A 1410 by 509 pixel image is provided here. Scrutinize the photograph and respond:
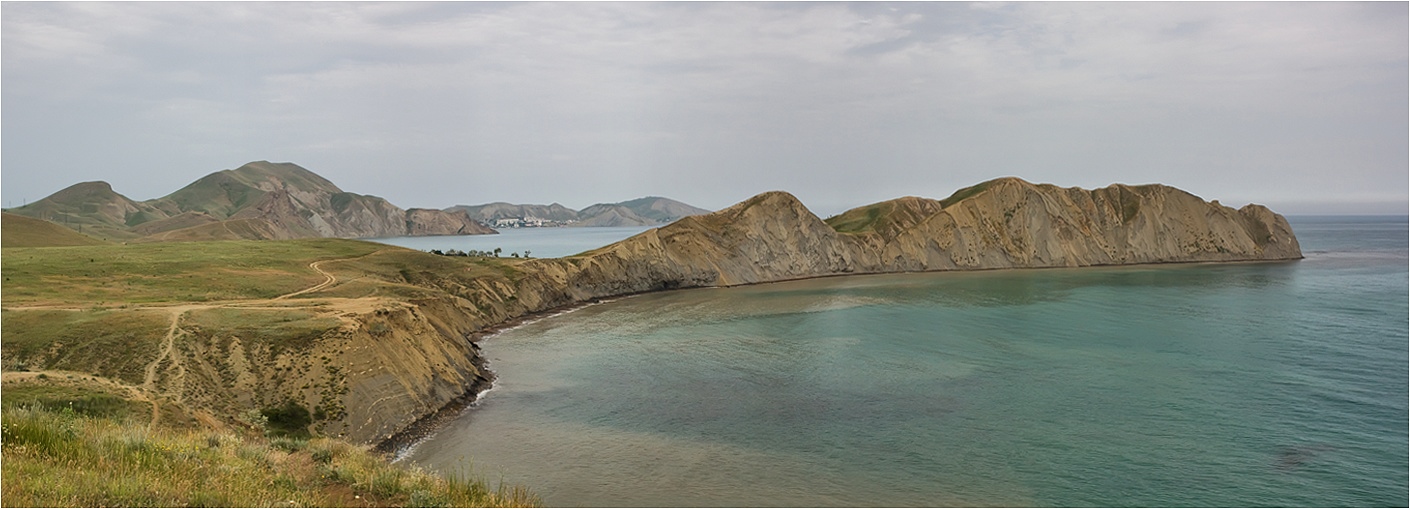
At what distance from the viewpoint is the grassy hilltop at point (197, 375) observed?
14602 millimetres

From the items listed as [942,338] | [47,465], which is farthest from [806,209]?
[47,465]

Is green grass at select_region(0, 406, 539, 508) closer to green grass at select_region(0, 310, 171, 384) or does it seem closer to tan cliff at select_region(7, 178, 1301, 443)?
tan cliff at select_region(7, 178, 1301, 443)

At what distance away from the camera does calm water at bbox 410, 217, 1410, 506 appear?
2902 centimetres

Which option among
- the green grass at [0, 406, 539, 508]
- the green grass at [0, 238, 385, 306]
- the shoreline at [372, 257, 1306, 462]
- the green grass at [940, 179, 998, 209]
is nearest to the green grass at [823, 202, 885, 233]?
the green grass at [940, 179, 998, 209]

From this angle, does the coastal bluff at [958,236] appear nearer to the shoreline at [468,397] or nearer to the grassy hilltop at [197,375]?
the shoreline at [468,397]

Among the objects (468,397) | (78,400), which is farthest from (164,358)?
(468,397)

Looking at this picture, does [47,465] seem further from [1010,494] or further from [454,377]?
[454,377]

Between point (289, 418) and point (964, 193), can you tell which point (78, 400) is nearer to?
point (289, 418)

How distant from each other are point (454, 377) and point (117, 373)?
16.5 m

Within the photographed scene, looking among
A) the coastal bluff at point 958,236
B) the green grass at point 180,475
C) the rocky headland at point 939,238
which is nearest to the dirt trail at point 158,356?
the green grass at point 180,475

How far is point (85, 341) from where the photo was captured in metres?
38.7

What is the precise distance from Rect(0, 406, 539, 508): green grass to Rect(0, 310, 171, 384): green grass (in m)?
19.7

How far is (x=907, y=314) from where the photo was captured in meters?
79.7

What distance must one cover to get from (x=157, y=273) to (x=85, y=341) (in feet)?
111
